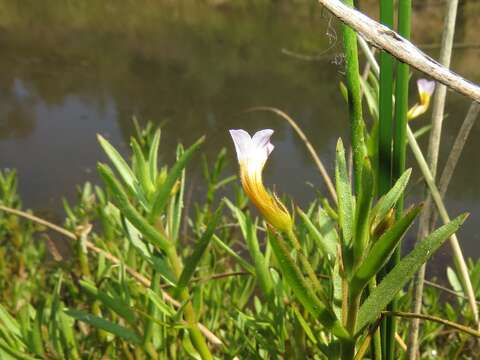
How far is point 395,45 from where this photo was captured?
9.9 inches

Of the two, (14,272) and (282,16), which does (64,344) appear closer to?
(14,272)

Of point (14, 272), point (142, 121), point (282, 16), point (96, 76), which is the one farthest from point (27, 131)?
point (282, 16)

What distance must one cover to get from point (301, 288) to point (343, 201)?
0.20 ft

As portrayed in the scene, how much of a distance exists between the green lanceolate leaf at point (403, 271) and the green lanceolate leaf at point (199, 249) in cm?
12

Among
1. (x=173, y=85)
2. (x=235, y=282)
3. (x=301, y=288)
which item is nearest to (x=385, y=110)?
(x=301, y=288)

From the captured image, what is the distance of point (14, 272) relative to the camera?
3.94 feet

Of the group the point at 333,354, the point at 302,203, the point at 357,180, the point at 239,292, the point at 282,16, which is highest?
the point at 282,16

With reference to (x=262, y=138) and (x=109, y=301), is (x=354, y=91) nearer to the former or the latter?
(x=262, y=138)

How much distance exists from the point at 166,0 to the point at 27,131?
4.97 m

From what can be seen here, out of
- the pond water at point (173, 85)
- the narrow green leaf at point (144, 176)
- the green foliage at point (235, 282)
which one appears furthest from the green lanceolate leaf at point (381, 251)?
the pond water at point (173, 85)

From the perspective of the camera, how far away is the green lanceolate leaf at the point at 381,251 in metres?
0.24

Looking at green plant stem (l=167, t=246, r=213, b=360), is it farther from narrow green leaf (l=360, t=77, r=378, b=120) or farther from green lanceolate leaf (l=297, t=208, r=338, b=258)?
narrow green leaf (l=360, t=77, r=378, b=120)

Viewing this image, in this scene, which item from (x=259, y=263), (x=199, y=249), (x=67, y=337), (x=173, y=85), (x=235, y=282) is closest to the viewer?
(x=199, y=249)

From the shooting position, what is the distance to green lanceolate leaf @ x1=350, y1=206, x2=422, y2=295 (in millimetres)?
245
